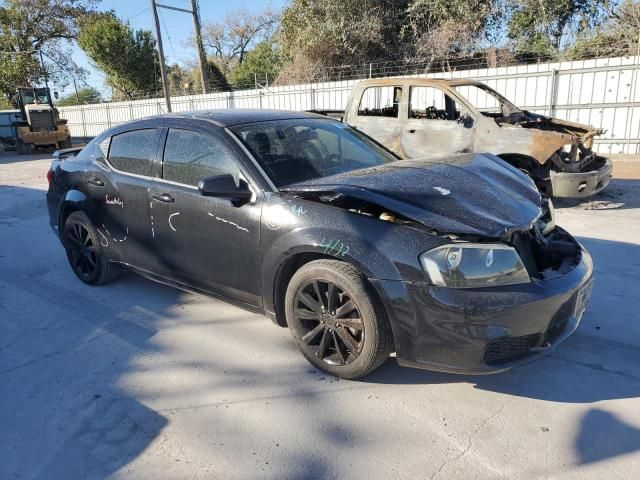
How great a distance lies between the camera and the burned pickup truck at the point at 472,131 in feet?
22.6

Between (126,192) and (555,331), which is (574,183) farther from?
(126,192)

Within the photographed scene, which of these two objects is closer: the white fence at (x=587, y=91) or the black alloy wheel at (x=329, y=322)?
the black alloy wheel at (x=329, y=322)

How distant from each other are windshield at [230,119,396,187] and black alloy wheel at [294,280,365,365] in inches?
30.0

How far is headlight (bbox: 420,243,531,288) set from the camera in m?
2.54

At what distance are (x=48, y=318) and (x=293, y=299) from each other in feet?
7.78

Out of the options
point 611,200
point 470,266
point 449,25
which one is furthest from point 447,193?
point 449,25

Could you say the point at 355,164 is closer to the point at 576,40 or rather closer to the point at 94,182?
the point at 94,182

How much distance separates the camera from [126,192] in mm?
4094

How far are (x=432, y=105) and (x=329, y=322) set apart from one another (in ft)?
20.3

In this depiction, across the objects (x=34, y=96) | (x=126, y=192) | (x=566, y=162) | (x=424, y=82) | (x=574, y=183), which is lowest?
(x=574, y=183)

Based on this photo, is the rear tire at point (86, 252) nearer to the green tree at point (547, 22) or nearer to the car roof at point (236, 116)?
the car roof at point (236, 116)

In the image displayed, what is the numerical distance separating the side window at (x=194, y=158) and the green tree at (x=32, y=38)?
35597mm

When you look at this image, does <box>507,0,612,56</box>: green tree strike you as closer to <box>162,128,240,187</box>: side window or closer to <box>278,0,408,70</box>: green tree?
<box>278,0,408,70</box>: green tree

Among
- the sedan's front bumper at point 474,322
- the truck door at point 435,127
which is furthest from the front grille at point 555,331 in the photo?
the truck door at point 435,127
